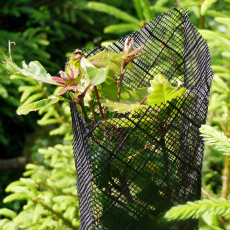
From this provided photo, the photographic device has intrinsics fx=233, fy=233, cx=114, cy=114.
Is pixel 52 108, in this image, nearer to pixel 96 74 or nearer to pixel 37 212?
pixel 37 212

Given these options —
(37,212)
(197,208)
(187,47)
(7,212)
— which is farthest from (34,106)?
(7,212)

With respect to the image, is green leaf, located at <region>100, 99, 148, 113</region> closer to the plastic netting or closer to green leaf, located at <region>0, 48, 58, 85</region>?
the plastic netting

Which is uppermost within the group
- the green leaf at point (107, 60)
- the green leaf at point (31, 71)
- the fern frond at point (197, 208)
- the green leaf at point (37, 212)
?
the green leaf at point (107, 60)

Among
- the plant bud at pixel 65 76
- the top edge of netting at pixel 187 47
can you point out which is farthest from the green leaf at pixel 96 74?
the top edge of netting at pixel 187 47

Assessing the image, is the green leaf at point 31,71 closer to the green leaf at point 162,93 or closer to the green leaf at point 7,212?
the green leaf at point 162,93

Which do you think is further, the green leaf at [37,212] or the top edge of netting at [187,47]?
the green leaf at [37,212]

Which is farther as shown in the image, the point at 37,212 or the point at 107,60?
the point at 37,212

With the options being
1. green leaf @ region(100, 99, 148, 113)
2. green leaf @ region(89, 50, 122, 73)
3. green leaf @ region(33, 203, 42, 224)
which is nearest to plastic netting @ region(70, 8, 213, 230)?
green leaf @ region(100, 99, 148, 113)
